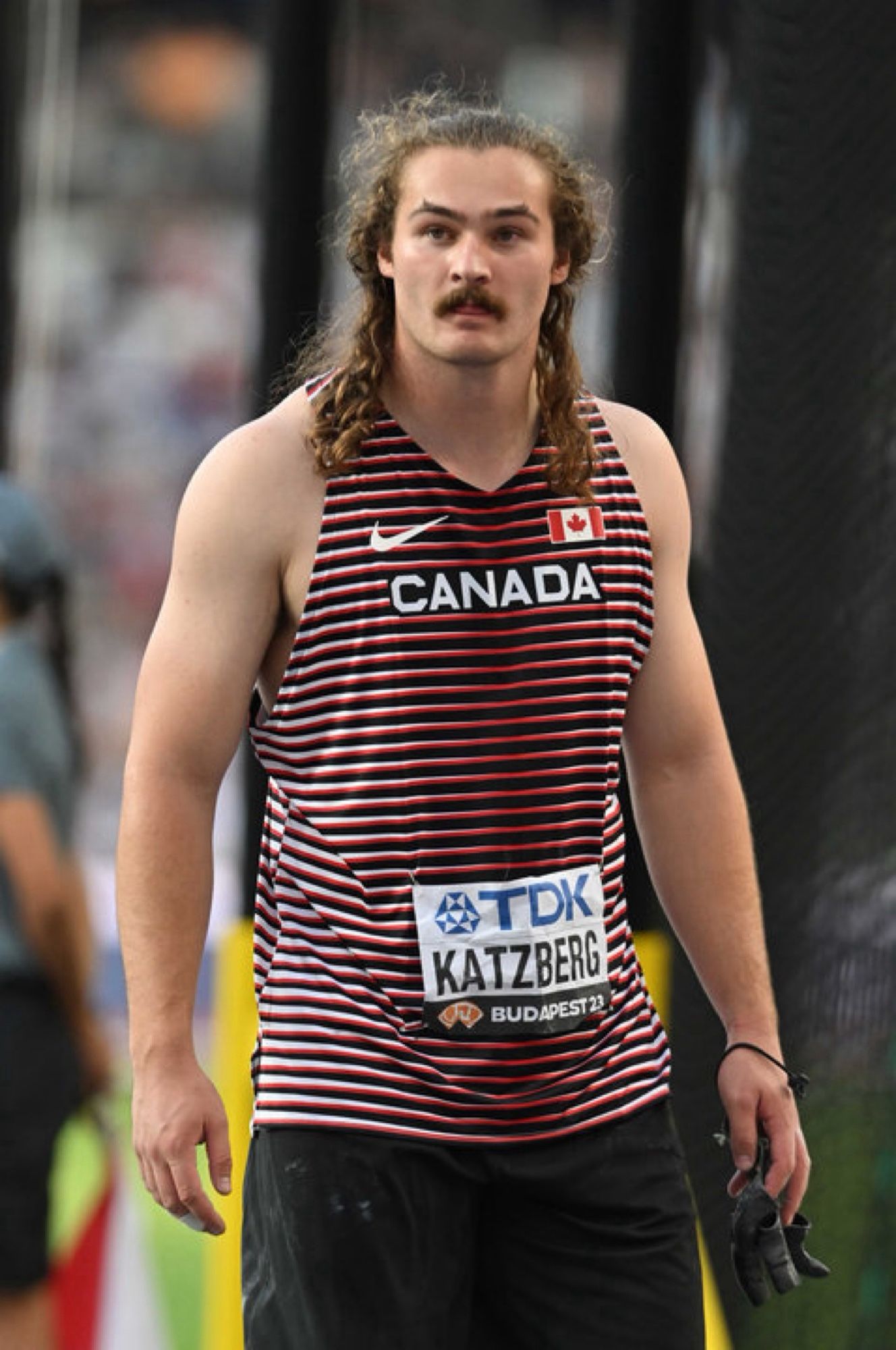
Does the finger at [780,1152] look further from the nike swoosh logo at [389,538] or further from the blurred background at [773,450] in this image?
the nike swoosh logo at [389,538]

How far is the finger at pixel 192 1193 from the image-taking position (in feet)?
8.41

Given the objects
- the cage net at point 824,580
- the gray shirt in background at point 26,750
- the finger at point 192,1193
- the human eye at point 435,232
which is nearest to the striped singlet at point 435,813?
the finger at point 192,1193

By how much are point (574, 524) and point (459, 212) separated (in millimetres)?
349

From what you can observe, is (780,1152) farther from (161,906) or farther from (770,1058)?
(161,906)

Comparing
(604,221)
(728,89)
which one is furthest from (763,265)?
(604,221)

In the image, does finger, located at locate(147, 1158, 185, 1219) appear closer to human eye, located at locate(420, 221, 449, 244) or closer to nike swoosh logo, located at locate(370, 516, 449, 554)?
nike swoosh logo, located at locate(370, 516, 449, 554)

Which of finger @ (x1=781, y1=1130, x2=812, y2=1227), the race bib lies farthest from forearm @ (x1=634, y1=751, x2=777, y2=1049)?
the race bib

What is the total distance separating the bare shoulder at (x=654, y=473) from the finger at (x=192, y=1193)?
0.85 metres

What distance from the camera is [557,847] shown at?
262 centimetres

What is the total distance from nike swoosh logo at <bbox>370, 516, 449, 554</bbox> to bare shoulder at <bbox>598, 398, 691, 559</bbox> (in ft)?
0.97

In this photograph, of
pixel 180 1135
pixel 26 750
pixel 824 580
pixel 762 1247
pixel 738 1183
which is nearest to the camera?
pixel 180 1135

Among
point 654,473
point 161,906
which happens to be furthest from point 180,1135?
point 654,473

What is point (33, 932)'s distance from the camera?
423 centimetres

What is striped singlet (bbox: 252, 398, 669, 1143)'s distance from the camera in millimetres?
2574
